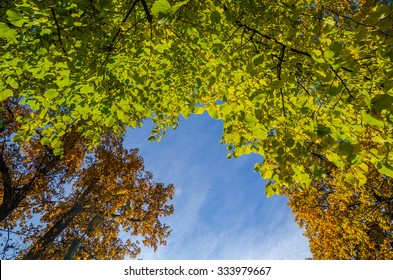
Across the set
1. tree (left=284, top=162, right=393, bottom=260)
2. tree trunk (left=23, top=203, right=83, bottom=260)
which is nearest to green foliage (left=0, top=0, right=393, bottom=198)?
tree (left=284, top=162, right=393, bottom=260)

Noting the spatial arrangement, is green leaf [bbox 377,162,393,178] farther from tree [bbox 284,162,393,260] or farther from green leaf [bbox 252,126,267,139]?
tree [bbox 284,162,393,260]

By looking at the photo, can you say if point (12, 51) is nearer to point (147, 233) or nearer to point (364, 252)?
point (364, 252)

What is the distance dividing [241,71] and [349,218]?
32.9 feet

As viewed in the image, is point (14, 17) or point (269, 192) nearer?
point (14, 17)

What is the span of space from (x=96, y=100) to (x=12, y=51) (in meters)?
1.45

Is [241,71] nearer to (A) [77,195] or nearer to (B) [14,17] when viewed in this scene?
(B) [14,17]

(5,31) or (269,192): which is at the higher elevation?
(5,31)

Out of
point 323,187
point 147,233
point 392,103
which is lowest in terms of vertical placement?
point 392,103

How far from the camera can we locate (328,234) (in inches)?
487

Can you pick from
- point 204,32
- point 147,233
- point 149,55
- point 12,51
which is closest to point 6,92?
point 12,51

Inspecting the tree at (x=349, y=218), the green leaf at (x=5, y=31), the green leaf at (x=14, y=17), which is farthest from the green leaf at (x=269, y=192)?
→ the tree at (x=349, y=218)

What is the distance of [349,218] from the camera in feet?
36.2

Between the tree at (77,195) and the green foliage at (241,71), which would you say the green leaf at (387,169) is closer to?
the green foliage at (241,71)

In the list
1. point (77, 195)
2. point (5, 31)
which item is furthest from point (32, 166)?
point (5, 31)
